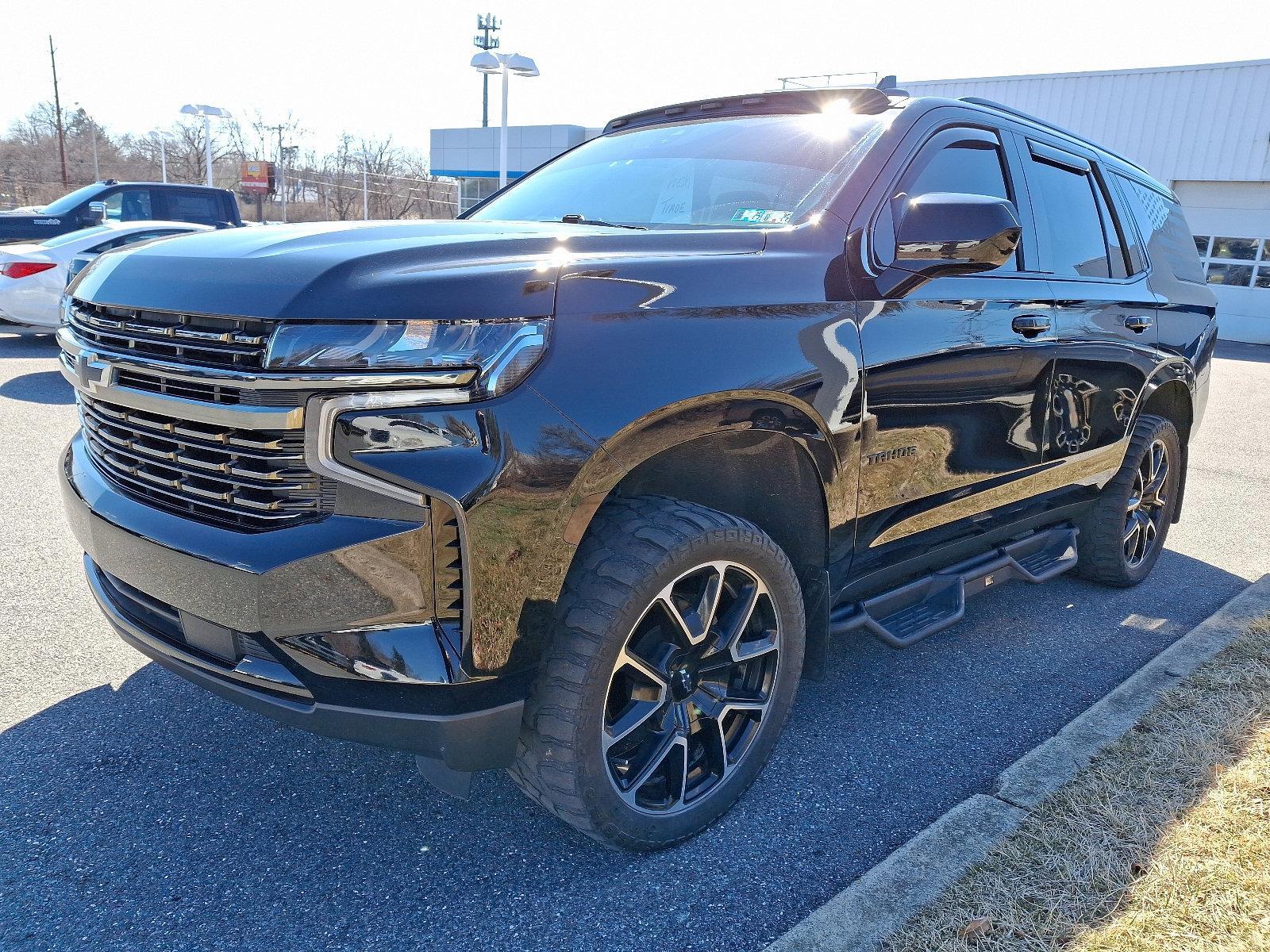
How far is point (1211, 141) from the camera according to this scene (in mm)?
20859

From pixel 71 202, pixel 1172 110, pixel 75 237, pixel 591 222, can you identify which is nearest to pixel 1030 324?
pixel 591 222

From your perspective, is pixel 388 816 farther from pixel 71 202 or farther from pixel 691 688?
pixel 71 202

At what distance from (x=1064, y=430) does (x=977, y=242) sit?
127cm

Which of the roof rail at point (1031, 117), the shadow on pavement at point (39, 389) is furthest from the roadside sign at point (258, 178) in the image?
the roof rail at point (1031, 117)

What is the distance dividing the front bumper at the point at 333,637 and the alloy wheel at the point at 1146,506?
3.76 metres

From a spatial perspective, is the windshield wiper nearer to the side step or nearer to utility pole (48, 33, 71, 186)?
the side step

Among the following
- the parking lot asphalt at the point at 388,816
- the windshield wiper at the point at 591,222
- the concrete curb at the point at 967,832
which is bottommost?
the parking lot asphalt at the point at 388,816

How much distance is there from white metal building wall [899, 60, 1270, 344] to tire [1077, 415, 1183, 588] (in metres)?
18.8

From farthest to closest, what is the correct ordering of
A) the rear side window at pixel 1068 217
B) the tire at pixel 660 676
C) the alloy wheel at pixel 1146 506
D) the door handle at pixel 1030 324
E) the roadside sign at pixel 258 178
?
the roadside sign at pixel 258 178
the alloy wheel at pixel 1146 506
the rear side window at pixel 1068 217
the door handle at pixel 1030 324
the tire at pixel 660 676

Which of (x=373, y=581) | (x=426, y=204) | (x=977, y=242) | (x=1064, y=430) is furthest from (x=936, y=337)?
(x=426, y=204)

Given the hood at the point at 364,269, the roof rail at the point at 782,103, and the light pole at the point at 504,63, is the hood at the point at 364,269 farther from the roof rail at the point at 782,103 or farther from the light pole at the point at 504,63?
the light pole at the point at 504,63

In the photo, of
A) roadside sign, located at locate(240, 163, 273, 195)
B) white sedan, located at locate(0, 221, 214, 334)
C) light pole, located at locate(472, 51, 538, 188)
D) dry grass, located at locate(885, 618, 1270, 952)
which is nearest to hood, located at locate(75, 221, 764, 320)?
dry grass, located at locate(885, 618, 1270, 952)

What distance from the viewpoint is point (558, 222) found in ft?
9.62

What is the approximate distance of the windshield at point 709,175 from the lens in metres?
2.81
